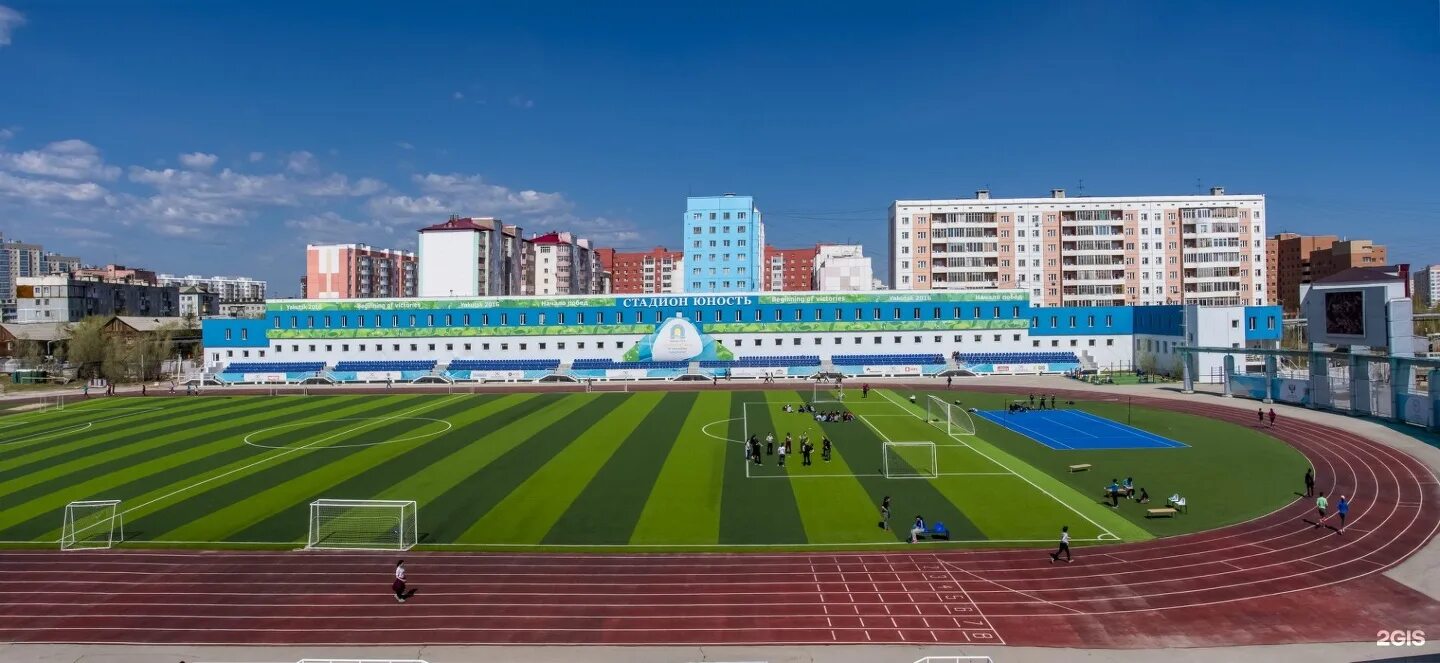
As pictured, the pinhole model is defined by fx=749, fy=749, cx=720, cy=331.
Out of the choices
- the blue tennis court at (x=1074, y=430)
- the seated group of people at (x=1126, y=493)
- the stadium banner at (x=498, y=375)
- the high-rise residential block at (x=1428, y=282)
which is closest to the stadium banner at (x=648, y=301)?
the stadium banner at (x=498, y=375)

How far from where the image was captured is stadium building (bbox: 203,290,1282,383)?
69.8m

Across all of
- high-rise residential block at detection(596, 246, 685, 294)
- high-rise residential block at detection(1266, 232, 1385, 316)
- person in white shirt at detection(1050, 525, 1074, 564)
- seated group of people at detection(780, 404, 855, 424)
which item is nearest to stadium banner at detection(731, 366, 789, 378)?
seated group of people at detection(780, 404, 855, 424)

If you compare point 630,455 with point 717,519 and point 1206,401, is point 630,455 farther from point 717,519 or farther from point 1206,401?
Answer: point 1206,401

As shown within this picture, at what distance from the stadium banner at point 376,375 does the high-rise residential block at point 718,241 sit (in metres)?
39.7

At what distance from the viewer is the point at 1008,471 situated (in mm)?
29141

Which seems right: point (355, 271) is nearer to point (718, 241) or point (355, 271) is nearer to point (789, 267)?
point (718, 241)

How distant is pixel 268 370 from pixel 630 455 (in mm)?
56805

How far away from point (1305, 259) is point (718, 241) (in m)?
114

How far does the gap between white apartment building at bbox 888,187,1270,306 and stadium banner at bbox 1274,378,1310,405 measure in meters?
41.6

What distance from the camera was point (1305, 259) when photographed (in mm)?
137625

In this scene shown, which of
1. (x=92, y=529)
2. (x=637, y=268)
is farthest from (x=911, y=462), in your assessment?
(x=637, y=268)

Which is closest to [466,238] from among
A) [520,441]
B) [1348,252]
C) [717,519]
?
[520,441]

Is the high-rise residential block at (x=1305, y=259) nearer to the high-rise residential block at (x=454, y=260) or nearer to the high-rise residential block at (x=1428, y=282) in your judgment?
the high-rise residential block at (x=1428, y=282)

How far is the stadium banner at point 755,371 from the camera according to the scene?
69250 mm
